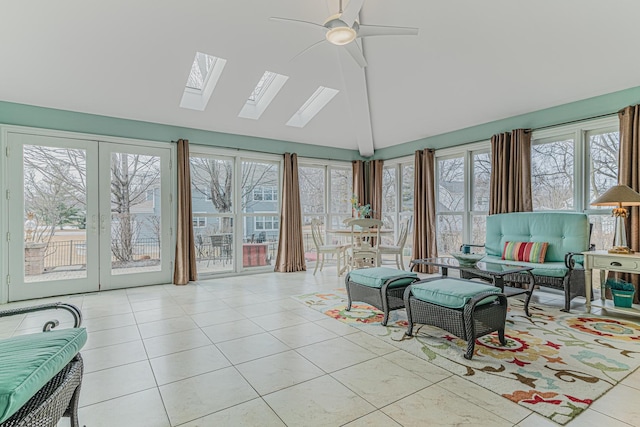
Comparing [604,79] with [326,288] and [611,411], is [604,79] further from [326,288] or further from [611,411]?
[326,288]

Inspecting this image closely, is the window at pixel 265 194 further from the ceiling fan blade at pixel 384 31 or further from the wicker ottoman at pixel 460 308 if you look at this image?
the wicker ottoman at pixel 460 308

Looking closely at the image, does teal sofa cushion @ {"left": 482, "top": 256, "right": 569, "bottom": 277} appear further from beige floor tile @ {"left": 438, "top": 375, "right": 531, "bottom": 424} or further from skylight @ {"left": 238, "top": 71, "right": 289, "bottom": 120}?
Result: skylight @ {"left": 238, "top": 71, "right": 289, "bottom": 120}

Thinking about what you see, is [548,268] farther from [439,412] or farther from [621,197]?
[439,412]

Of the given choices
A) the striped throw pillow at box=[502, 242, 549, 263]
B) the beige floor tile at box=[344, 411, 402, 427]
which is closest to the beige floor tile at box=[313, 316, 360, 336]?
the beige floor tile at box=[344, 411, 402, 427]

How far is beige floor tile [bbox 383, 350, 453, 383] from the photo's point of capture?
87.8 inches

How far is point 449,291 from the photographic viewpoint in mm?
2668

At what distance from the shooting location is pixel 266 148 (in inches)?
247

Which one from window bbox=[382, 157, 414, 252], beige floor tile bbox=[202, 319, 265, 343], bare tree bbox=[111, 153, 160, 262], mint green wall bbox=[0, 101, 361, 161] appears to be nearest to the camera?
beige floor tile bbox=[202, 319, 265, 343]

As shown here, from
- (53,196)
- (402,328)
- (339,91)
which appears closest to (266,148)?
(339,91)

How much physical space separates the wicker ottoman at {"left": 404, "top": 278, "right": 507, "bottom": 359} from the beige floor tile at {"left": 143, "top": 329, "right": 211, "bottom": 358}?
6.19ft

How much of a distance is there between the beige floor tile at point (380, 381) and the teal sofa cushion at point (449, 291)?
2.16 feet

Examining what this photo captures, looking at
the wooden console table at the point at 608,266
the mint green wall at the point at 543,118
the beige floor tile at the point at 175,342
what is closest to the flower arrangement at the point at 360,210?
the mint green wall at the point at 543,118

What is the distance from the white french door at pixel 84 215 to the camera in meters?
4.35

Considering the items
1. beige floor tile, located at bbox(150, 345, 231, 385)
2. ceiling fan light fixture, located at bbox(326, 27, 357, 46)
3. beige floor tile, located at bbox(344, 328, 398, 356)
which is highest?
ceiling fan light fixture, located at bbox(326, 27, 357, 46)
